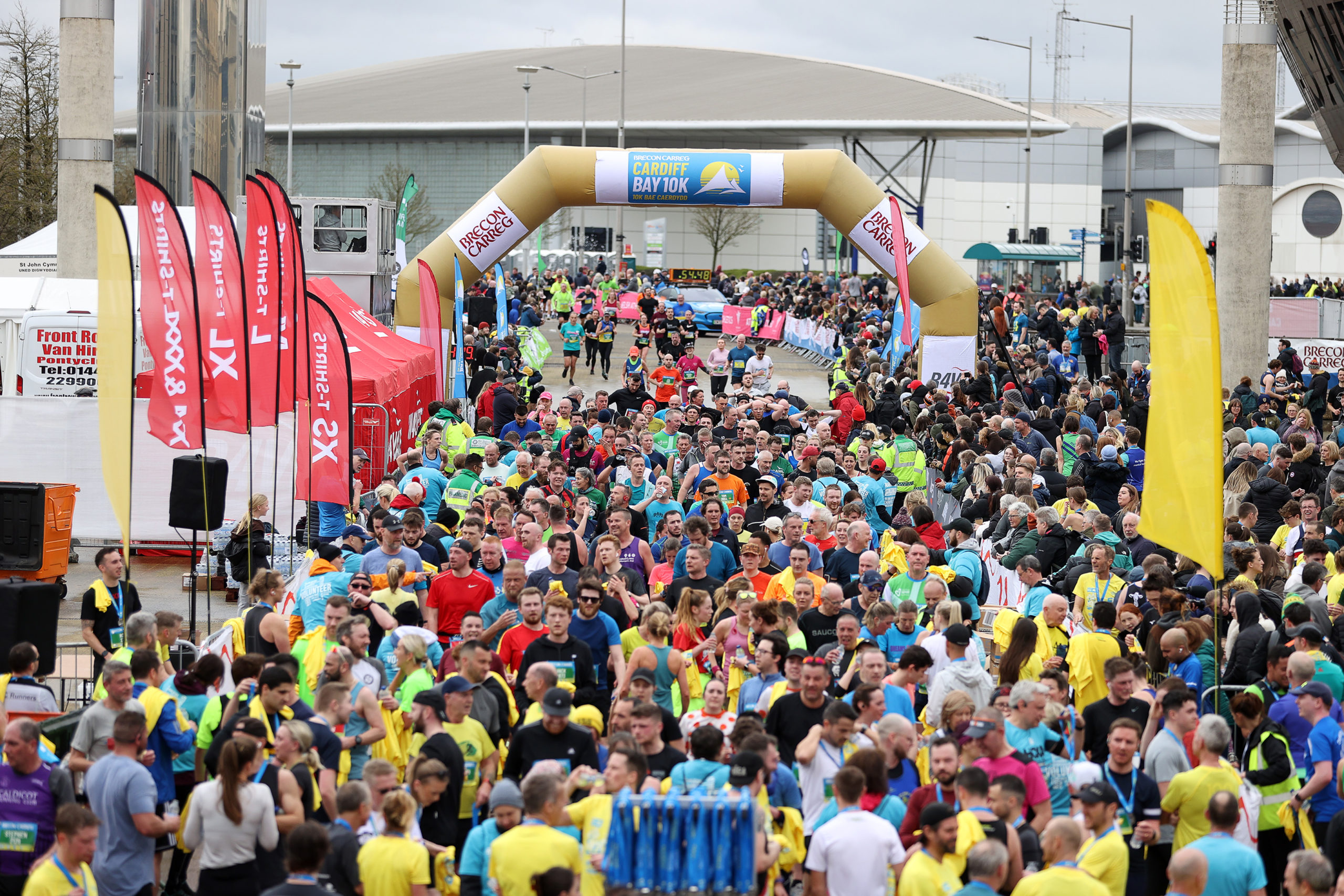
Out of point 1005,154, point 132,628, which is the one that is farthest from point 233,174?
point 1005,154

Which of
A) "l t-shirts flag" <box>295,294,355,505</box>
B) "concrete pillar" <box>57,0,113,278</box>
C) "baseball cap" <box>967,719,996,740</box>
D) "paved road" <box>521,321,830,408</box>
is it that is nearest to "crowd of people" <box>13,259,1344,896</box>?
"baseball cap" <box>967,719,996,740</box>

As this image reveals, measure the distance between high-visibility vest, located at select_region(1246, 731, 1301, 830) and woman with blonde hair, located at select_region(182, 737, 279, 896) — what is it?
467 cm

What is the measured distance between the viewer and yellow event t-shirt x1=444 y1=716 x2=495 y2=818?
7.39m

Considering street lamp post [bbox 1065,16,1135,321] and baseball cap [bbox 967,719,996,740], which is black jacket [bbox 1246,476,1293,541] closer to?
baseball cap [bbox 967,719,996,740]

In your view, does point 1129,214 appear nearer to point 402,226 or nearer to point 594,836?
point 402,226

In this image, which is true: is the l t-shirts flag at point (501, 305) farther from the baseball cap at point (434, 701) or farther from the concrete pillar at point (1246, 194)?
the baseball cap at point (434, 701)

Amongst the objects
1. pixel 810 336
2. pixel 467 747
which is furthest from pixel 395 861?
pixel 810 336

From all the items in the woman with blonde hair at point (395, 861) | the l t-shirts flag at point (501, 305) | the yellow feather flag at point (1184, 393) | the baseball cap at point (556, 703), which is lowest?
the woman with blonde hair at point (395, 861)

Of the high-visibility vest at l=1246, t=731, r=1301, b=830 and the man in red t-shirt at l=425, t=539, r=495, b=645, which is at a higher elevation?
the man in red t-shirt at l=425, t=539, r=495, b=645

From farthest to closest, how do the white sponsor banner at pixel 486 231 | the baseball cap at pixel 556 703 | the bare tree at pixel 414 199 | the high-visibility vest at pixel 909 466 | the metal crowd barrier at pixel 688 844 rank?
the bare tree at pixel 414 199, the white sponsor banner at pixel 486 231, the high-visibility vest at pixel 909 466, the baseball cap at pixel 556 703, the metal crowd barrier at pixel 688 844

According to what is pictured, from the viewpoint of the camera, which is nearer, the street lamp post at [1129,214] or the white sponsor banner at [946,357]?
the white sponsor banner at [946,357]

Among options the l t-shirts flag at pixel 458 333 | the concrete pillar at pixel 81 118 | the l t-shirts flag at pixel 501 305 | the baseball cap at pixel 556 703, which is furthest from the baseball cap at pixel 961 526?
the l t-shirts flag at pixel 501 305

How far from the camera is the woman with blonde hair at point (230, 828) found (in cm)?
652

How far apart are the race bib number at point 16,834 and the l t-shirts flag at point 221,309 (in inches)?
242
